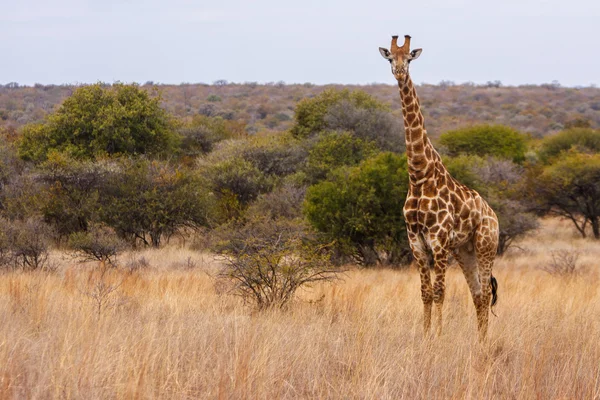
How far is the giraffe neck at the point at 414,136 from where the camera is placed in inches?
296

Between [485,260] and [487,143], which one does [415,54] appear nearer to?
[485,260]

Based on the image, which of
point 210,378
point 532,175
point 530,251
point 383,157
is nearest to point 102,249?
point 383,157

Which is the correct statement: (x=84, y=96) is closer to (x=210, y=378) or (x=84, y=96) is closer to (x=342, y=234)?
(x=342, y=234)

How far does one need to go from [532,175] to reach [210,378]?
23354 millimetres

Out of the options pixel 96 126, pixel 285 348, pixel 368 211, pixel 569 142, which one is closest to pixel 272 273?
pixel 285 348

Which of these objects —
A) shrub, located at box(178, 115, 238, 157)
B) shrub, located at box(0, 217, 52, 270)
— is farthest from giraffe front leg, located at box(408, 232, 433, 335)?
shrub, located at box(178, 115, 238, 157)

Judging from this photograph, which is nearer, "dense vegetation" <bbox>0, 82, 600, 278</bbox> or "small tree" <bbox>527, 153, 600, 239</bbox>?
Answer: "dense vegetation" <bbox>0, 82, 600, 278</bbox>

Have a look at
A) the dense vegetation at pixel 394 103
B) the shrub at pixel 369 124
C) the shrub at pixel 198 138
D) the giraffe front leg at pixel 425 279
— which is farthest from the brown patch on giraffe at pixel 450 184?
the dense vegetation at pixel 394 103

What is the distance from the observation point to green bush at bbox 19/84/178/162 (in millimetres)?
24078

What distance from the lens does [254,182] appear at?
77.3 ft

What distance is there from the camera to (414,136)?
7566mm

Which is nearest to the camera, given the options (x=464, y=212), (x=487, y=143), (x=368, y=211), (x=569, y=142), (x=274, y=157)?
(x=464, y=212)

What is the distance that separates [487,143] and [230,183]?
18318 mm

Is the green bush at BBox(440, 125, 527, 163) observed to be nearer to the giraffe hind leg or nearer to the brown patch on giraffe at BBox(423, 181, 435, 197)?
the giraffe hind leg
